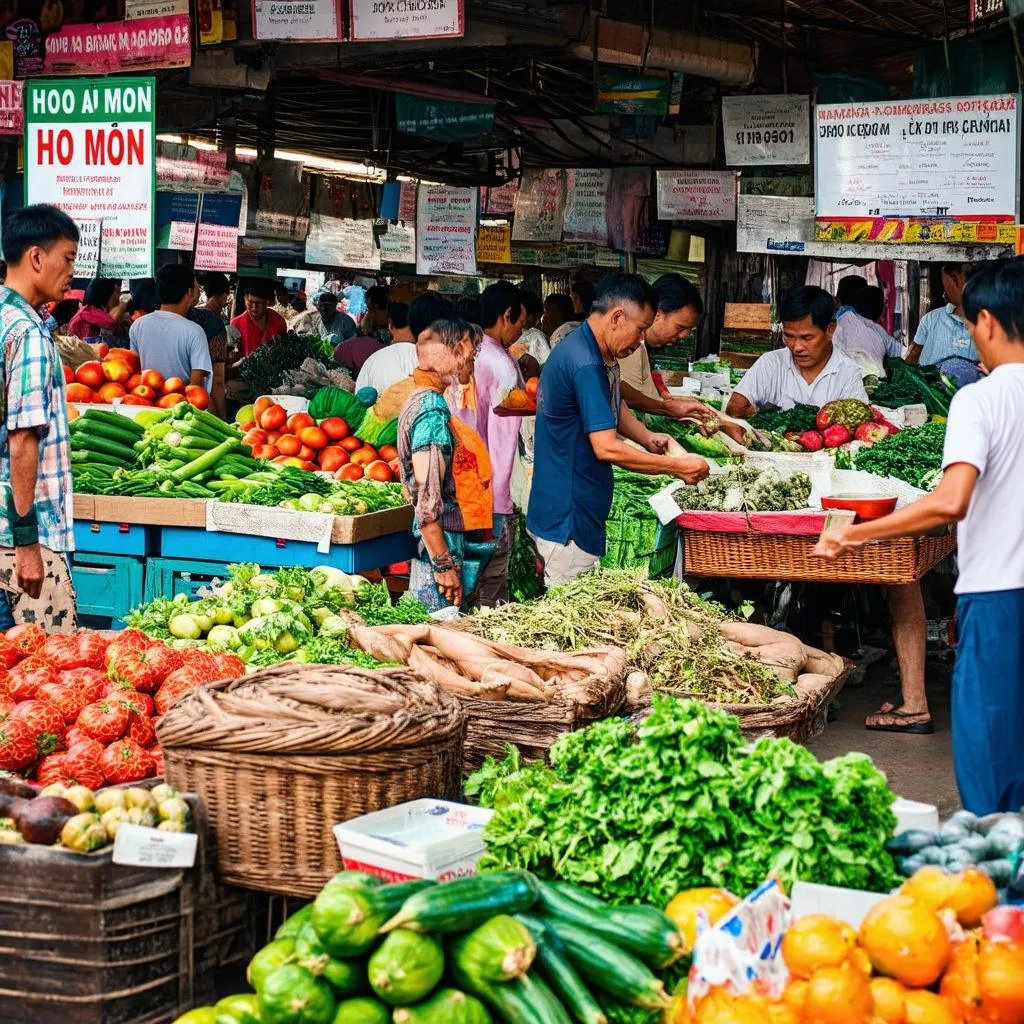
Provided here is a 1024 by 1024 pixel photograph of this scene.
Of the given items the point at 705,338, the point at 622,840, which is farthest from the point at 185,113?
the point at 622,840

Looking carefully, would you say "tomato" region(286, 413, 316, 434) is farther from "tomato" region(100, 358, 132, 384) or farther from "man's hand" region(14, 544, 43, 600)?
"man's hand" region(14, 544, 43, 600)

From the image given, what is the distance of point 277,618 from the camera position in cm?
568

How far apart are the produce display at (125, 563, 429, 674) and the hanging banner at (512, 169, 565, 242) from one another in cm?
886

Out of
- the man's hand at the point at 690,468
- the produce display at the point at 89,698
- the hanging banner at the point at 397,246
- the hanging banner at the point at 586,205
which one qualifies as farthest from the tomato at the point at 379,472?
the hanging banner at the point at 397,246

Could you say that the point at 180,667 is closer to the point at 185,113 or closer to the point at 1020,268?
the point at 1020,268

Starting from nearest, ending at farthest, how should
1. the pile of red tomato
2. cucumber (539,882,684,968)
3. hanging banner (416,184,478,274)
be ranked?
cucumber (539,882,684,968) < the pile of red tomato < hanging banner (416,184,478,274)

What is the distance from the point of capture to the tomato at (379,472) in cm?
866

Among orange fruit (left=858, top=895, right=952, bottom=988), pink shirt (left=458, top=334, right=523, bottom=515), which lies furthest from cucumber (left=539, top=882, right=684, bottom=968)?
pink shirt (left=458, top=334, right=523, bottom=515)

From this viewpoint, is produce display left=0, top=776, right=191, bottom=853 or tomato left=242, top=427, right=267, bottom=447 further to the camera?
tomato left=242, top=427, right=267, bottom=447

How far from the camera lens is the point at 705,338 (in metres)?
15.1

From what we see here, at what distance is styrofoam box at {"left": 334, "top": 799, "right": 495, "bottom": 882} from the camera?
3.43 meters

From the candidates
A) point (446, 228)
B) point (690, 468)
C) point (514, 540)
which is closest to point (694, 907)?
point (690, 468)

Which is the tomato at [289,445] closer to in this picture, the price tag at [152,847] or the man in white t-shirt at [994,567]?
the man in white t-shirt at [994,567]

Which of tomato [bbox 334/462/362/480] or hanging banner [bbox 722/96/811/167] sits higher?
hanging banner [bbox 722/96/811/167]
